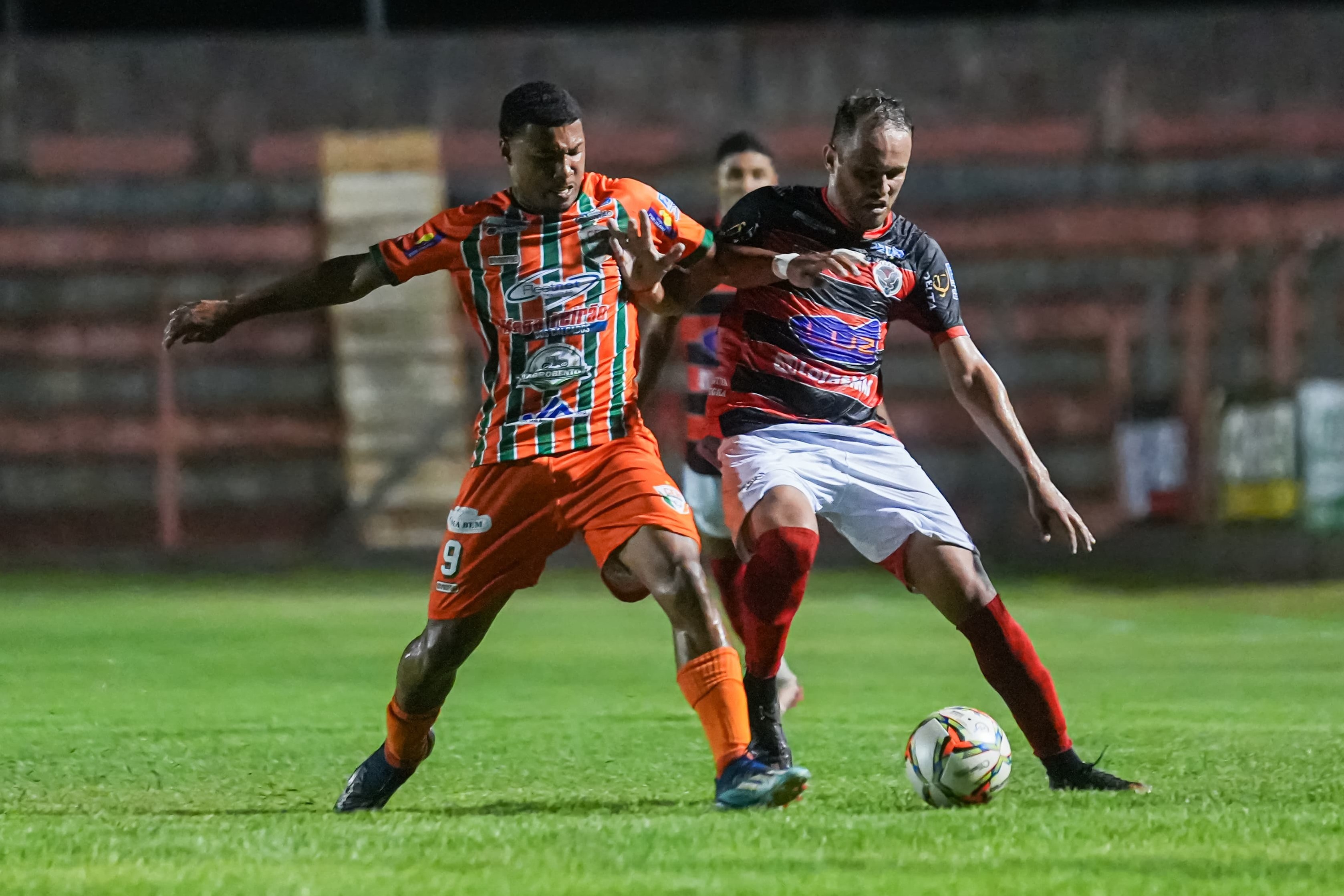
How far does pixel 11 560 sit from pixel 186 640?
9864 millimetres

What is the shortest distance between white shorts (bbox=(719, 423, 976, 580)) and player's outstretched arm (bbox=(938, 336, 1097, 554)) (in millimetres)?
225

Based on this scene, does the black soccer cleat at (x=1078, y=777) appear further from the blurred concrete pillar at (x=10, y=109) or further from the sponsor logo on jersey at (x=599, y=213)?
the blurred concrete pillar at (x=10, y=109)

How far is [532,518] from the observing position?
16.8ft

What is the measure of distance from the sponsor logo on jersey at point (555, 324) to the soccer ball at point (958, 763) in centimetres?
140

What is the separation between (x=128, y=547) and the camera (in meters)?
21.1

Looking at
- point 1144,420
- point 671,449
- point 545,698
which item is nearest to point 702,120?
point 671,449

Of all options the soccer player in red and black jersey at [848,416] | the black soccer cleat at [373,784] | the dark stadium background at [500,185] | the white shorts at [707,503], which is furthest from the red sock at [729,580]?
the dark stadium background at [500,185]

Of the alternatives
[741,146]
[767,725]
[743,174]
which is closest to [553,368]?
[767,725]

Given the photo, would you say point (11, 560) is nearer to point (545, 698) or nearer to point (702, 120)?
point (702, 120)

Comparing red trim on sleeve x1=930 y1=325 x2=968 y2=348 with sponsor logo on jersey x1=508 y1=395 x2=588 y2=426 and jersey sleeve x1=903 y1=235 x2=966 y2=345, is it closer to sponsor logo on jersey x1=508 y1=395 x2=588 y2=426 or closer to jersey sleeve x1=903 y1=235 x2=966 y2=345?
jersey sleeve x1=903 y1=235 x2=966 y2=345

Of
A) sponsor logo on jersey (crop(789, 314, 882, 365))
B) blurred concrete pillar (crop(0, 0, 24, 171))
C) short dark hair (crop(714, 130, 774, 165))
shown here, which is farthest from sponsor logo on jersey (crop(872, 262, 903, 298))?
blurred concrete pillar (crop(0, 0, 24, 171))

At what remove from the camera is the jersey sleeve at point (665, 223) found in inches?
212

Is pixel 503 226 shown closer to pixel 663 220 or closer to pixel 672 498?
pixel 663 220

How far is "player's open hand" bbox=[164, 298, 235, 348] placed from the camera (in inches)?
203
